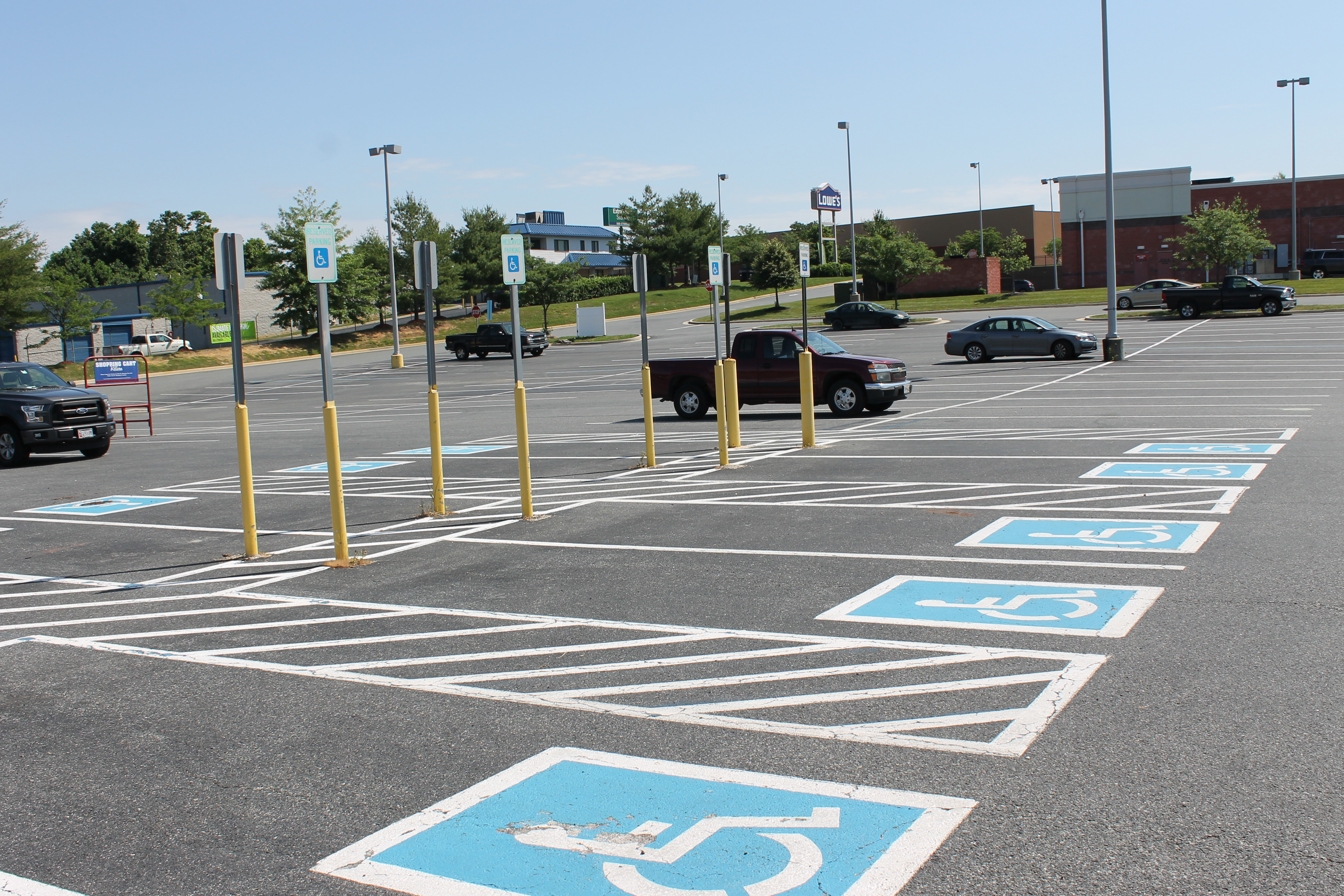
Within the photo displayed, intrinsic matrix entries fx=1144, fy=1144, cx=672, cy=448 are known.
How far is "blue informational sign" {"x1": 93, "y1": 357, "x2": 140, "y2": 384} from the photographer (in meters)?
32.7

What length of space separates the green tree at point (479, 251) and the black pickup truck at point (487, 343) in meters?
24.7

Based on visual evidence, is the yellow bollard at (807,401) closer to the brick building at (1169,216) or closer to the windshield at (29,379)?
the windshield at (29,379)

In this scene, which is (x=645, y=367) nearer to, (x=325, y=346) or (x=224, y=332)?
(x=325, y=346)

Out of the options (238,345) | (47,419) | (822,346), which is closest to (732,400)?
(822,346)

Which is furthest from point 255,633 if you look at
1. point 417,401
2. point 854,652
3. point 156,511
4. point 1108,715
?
point 417,401

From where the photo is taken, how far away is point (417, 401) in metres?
34.2

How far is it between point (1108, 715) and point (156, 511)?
11362 mm

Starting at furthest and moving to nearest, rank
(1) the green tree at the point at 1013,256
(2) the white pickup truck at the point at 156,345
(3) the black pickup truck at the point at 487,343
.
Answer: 1. (1) the green tree at the point at 1013,256
2. (2) the white pickup truck at the point at 156,345
3. (3) the black pickup truck at the point at 487,343

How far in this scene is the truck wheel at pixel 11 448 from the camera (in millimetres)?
19656

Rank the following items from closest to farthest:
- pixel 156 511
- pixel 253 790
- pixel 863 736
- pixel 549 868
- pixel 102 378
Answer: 1. pixel 549 868
2. pixel 253 790
3. pixel 863 736
4. pixel 156 511
5. pixel 102 378

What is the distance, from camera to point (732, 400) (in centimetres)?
1711

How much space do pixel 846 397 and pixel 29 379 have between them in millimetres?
15272

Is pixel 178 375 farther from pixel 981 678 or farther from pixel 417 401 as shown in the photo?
pixel 981 678

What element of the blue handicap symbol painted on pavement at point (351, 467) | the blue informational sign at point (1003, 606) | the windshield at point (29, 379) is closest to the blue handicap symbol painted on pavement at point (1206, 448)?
the blue informational sign at point (1003, 606)
